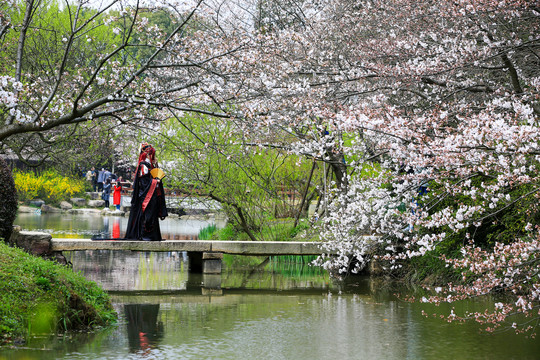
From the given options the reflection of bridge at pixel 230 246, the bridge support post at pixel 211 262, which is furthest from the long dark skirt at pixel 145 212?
the bridge support post at pixel 211 262

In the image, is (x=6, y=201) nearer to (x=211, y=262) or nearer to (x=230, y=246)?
(x=211, y=262)

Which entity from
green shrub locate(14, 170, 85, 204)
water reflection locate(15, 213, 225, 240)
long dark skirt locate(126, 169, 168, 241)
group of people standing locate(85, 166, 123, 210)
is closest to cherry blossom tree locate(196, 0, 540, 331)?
long dark skirt locate(126, 169, 168, 241)

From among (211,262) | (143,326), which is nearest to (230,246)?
(211,262)

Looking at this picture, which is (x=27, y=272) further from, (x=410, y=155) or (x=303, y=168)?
(x=303, y=168)

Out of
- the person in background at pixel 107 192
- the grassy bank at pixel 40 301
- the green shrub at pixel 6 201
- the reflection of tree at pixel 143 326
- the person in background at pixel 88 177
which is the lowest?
the reflection of tree at pixel 143 326

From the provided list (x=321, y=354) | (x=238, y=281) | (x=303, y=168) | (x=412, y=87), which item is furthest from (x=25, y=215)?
(x=321, y=354)

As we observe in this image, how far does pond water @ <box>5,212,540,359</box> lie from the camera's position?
20.1 feet

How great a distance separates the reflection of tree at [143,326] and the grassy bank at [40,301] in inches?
14.0

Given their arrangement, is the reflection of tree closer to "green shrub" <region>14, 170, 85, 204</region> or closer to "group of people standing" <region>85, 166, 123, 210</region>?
"group of people standing" <region>85, 166, 123, 210</region>

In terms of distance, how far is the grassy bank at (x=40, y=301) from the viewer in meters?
5.96

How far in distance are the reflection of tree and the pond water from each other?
0.01 metres

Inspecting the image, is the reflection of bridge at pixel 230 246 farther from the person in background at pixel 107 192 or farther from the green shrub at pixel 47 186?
the person in background at pixel 107 192

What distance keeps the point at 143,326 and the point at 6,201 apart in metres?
3.77

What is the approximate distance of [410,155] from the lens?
638cm
